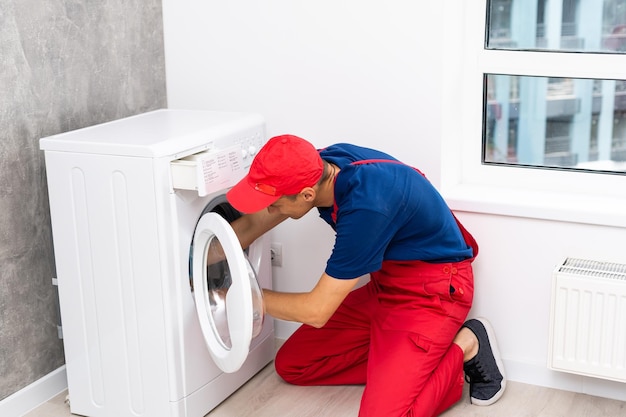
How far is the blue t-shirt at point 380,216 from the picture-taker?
2.41 m

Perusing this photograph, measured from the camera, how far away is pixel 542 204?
2.82 m

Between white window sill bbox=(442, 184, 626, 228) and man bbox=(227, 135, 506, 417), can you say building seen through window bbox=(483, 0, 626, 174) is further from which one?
man bbox=(227, 135, 506, 417)

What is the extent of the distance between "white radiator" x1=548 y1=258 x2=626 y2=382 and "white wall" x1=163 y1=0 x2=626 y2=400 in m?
0.17

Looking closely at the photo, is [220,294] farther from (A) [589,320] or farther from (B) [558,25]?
(B) [558,25]

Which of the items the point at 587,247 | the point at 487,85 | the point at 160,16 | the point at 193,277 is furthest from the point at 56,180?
the point at 587,247

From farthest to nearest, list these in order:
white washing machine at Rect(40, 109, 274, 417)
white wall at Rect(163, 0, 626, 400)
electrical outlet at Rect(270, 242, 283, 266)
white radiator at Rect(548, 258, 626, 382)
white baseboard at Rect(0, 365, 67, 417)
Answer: electrical outlet at Rect(270, 242, 283, 266) → white wall at Rect(163, 0, 626, 400) → white baseboard at Rect(0, 365, 67, 417) → white radiator at Rect(548, 258, 626, 382) → white washing machine at Rect(40, 109, 274, 417)

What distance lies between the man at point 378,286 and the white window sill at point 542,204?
0.13 meters

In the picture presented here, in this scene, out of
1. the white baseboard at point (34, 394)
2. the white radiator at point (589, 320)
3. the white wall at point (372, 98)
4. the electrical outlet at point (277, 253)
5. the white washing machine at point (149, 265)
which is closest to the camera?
the white washing machine at point (149, 265)

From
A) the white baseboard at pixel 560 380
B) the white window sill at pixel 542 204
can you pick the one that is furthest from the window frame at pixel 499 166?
the white baseboard at pixel 560 380

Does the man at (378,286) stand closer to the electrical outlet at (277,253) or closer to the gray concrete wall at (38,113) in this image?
the electrical outlet at (277,253)

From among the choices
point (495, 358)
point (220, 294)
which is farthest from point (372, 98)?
point (495, 358)

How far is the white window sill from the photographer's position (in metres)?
2.75

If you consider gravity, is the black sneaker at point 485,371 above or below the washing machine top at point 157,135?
below

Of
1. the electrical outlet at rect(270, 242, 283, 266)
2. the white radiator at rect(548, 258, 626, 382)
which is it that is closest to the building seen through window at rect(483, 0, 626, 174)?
the white radiator at rect(548, 258, 626, 382)
